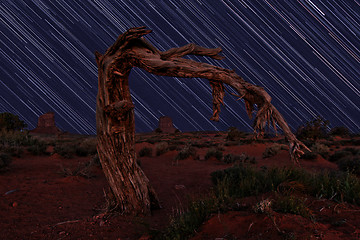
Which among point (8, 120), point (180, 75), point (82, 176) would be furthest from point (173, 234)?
point (8, 120)

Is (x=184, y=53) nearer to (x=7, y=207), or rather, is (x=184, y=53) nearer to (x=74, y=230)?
(x=74, y=230)

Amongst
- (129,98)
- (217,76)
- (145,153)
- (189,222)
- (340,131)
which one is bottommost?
(340,131)

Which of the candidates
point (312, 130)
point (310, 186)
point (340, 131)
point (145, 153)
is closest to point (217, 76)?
point (310, 186)

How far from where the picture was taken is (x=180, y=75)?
425 cm

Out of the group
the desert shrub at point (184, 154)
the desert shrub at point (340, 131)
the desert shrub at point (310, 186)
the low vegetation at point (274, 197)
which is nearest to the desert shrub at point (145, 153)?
the desert shrub at point (184, 154)

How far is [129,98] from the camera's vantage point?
547 centimetres

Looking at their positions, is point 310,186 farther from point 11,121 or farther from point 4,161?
point 11,121

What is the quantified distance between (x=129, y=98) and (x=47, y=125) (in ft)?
256

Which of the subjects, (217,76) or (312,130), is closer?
(217,76)

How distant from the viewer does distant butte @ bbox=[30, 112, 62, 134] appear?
229 ft

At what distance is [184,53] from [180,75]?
2.78 ft

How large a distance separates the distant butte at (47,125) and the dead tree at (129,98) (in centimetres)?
7428

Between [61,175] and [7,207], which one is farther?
[61,175]

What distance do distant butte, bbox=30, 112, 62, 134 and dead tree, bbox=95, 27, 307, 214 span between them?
2924 inches
